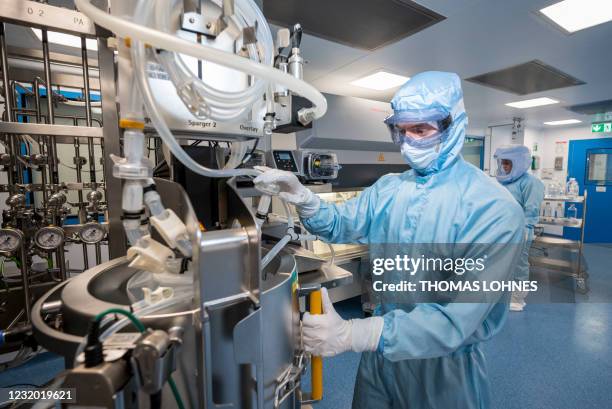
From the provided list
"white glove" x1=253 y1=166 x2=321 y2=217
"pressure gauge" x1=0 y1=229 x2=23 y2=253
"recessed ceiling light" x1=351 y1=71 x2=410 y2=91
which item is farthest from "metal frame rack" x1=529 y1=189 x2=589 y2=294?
"pressure gauge" x1=0 y1=229 x2=23 y2=253

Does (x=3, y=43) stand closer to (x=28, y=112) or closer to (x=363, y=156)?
(x=28, y=112)

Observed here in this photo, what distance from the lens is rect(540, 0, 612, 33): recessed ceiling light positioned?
183 centimetres

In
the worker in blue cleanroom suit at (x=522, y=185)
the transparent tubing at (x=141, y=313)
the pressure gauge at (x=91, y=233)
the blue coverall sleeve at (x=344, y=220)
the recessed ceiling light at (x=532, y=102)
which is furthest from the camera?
the recessed ceiling light at (x=532, y=102)

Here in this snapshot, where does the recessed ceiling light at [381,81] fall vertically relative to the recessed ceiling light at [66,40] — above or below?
below

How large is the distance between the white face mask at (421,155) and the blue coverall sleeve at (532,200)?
2826mm

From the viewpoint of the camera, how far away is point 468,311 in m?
0.70

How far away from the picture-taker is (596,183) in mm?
5773

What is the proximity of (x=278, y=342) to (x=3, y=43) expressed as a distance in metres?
1.57

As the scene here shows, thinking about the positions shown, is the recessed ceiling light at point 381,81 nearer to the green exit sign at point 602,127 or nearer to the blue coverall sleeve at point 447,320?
the blue coverall sleeve at point 447,320

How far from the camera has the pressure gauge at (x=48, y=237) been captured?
5.08ft

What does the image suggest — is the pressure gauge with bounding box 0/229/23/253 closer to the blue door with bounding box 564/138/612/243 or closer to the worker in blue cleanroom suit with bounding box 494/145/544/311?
the worker in blue cleanroom suit with bounding box 494/145/544/311

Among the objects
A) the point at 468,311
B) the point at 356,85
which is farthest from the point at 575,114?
the point at 468,311

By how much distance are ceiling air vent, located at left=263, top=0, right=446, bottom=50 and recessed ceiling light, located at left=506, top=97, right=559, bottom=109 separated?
302 cm

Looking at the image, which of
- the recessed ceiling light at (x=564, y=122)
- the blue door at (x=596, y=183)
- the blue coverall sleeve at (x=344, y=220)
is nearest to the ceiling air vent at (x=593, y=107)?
the recessed ceiling light at (x=564, y=122)
